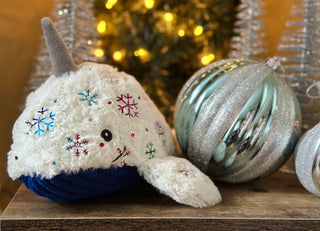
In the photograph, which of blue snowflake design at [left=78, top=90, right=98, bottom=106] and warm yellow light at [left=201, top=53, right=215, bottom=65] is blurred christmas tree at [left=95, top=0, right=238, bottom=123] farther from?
blue snowflake design at [left=78, top=90, right=98, bottom=106]

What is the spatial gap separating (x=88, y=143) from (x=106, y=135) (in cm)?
3

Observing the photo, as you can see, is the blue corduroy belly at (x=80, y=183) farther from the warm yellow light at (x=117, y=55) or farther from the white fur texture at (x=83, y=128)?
the warm yellow light at (x=117, y=55)

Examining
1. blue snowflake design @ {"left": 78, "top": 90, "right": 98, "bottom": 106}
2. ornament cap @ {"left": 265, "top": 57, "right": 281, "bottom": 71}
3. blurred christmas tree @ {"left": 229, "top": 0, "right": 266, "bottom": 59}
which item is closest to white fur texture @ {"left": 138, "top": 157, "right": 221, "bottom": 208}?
blue snowflake design @ {"left": 78, "top": 90, "right": 98, "bottom": 106}

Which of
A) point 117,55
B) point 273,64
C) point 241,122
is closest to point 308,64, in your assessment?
point 273,64

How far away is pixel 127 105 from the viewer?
534 millimetres

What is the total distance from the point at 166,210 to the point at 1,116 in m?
0.68

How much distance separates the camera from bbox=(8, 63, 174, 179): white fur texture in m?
0.47

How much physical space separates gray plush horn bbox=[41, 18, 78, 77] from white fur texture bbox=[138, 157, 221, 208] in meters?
0.20

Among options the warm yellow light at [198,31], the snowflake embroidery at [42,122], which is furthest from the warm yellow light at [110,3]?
the snowflake embroidery at [42,122]

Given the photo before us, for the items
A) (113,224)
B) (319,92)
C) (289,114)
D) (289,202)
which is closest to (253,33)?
(319,92)

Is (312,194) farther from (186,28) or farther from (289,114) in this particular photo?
(186,28)

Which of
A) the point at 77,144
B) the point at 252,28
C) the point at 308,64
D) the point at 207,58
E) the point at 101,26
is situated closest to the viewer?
the point at 77,144

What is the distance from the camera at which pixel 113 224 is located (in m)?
0.45

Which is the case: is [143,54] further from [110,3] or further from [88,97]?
[88,97]
